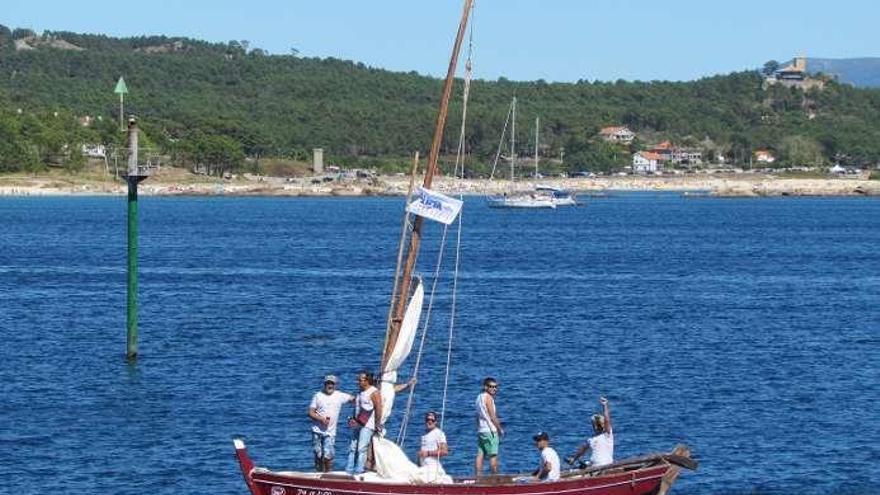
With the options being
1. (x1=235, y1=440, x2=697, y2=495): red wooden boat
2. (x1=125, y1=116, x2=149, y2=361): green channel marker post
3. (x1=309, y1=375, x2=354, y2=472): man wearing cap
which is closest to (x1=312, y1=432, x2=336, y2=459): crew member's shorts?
(x1=309, y1=375, x2=354, y2=472): man wearing cap

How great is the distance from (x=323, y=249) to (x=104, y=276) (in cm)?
3226

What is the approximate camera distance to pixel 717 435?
43.8 meters

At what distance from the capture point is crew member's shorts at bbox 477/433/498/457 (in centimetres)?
3250

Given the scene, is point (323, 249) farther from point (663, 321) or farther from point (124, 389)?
point (124, 389)

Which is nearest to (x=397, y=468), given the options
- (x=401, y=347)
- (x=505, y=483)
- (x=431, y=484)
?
(x=431, y=484)

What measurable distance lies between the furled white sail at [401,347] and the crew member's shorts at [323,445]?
1282mm

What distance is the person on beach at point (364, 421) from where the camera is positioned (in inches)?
1241

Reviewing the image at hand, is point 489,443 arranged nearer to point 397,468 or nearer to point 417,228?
point 397,468

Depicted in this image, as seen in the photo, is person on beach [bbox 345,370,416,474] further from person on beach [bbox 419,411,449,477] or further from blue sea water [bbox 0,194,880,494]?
blue sea water [bbox 0,194,880,494]

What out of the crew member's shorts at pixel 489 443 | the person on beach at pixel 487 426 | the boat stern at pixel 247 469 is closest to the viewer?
the boat stern at pixel 247 469

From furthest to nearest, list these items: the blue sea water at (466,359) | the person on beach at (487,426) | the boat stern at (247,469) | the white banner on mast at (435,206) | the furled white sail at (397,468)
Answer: the blue sea water at (466,359) < the person on beach at (487,426) < the white banner on mast at (435,206) < the furled white sail at (397,468) < the boat stern at (247,469)

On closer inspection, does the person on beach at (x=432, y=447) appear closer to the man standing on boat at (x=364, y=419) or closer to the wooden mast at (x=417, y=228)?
the man standing on boat at (x=364, y=419)

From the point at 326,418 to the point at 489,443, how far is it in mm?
3100

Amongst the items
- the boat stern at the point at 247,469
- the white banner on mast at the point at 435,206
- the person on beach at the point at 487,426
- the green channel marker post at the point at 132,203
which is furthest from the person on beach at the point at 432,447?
the green channel marker post at the point at 132,203
